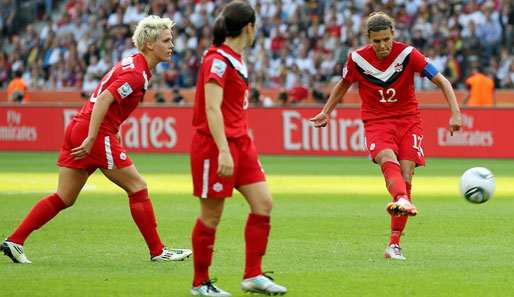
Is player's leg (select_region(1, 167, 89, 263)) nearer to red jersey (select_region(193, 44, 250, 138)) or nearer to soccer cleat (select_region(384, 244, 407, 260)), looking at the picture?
red jersey (select_region(193, 44, 250, 138))

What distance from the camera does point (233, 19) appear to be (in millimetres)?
6320

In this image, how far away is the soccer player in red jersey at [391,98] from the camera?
8352 mm

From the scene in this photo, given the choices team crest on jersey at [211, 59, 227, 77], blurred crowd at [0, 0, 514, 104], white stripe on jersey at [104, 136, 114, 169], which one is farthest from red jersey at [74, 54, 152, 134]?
blurred crowd at [0, 0, 514, 104]

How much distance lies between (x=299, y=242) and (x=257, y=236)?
3011 millimetres

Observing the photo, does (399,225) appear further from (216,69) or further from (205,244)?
(216,69)

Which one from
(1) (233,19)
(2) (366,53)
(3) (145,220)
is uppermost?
(1) (233,19)

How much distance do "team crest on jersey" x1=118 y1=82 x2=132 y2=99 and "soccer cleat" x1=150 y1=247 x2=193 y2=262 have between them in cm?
144

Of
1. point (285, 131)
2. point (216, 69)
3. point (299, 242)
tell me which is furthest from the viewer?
point (285, 131)

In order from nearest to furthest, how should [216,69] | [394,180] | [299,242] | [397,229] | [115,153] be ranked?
[216,69], [394,180], [115,153], [397,229], [299,242]

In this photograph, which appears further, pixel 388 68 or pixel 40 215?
pixel 388 68

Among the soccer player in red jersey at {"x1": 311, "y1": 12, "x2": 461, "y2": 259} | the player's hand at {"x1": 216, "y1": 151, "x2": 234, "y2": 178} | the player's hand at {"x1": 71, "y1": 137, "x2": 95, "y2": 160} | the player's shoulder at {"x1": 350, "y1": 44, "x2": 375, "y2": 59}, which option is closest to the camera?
the player's hand at {"x1": 216, "y1": 151, "x2": 234, "y2": 178}

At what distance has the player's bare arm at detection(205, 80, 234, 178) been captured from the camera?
612 cm

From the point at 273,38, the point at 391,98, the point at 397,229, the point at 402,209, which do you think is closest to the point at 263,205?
the point at 402,209

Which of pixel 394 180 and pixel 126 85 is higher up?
pixel 126 85
